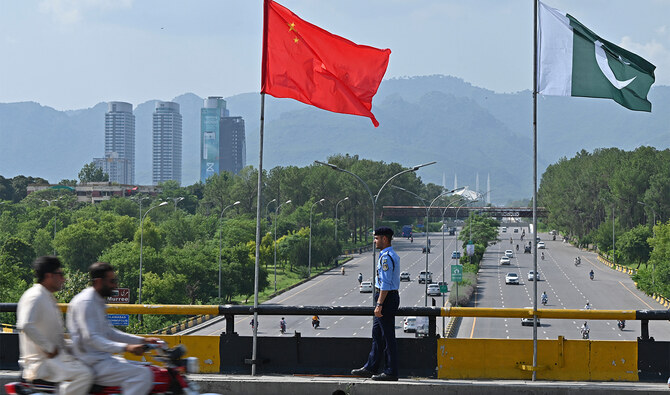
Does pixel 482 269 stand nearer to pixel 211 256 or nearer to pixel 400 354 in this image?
pixel 211 256

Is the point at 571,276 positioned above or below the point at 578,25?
below

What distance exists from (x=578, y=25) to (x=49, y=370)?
863 centimetres

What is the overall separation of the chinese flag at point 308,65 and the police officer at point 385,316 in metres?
2.58

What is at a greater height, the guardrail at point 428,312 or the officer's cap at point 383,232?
the officer's cap at point 383,232

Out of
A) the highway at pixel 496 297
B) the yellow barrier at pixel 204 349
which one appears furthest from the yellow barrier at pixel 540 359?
the highway at pixel 496 297

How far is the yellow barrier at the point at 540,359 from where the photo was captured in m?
10.9

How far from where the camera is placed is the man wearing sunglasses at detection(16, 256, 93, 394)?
24.9 feet

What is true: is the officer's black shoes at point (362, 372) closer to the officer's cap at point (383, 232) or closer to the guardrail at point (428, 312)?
the guardrail at point (428, 312)

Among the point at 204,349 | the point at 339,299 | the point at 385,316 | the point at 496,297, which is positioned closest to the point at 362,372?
the point at 385,316

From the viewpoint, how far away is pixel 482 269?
111 metres

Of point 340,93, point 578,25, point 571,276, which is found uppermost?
point 578,25

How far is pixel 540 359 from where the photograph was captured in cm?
1098

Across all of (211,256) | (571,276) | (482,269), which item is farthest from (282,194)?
(211,256)

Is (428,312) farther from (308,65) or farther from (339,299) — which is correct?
(339,299)
